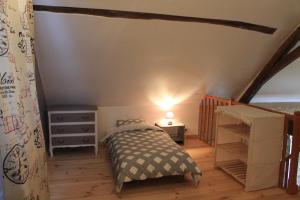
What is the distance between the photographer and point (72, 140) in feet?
11.8

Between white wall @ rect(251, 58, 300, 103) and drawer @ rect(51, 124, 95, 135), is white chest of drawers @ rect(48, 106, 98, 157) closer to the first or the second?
drawer @ rect(51, 124, 95, 135)

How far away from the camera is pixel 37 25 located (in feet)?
8.48

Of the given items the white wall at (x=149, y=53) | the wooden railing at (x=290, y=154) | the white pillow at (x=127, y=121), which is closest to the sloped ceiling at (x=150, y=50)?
the white wall at (x=149, y=53)

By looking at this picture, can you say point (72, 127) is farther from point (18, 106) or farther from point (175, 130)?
point (18, 106)

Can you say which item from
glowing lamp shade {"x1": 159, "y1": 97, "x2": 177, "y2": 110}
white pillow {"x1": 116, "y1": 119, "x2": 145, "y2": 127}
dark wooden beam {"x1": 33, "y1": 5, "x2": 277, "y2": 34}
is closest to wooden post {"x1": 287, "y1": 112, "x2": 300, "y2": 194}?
dark wooden beam {"x1": 33, "y1": 5, "x2": 277, "y2": 34}

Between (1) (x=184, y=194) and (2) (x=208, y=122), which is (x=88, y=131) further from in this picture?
(2) (x=208, y=122)

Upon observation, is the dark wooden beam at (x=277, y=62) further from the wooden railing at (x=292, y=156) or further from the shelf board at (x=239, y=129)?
the wooden railing at (x=292, y=156)

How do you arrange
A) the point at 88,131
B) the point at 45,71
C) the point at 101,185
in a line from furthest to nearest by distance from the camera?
the point at 88,131
the point at 45,71
the point at 101,185

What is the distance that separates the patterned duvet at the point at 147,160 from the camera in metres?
2.63

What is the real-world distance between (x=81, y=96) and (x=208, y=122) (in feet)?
6.72

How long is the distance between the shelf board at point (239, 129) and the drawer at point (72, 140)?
179cm

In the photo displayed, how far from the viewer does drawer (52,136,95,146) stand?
354 centimetres

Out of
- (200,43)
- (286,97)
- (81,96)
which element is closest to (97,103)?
(81,96)

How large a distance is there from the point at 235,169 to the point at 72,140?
7.11 feet
